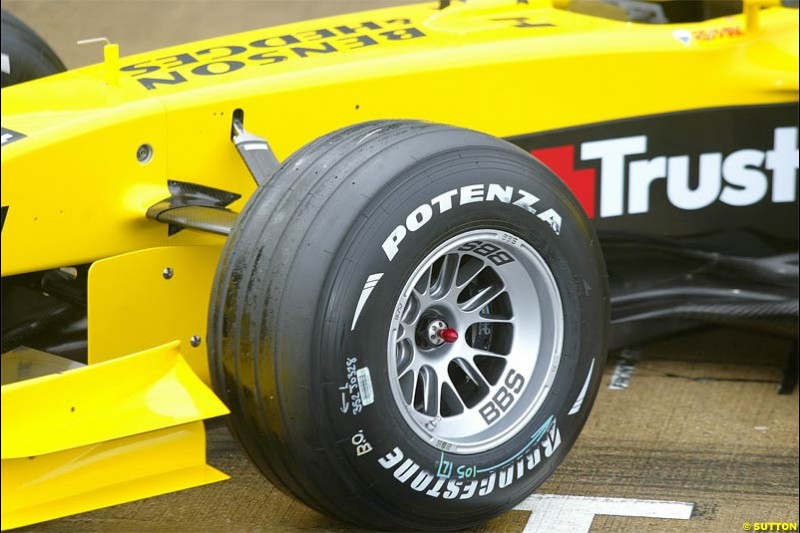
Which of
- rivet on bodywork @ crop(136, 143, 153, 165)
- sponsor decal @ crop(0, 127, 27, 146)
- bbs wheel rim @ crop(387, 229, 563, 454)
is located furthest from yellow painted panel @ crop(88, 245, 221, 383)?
bbs wheel rim @ crop(387, 229, 563, 454)

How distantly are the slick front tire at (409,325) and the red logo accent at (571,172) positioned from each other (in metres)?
0.80

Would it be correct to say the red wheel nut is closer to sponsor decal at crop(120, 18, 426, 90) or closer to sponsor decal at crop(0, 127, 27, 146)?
sponsor decal at crop(120, 18, 426, 90)

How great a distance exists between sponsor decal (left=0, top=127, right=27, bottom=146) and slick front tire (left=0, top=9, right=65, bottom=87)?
177 centimetres

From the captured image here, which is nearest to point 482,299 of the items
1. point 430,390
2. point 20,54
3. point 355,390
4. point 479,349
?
point 479,349

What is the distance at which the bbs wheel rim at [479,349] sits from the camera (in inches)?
124

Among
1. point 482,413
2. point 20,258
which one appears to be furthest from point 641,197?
point 20,258

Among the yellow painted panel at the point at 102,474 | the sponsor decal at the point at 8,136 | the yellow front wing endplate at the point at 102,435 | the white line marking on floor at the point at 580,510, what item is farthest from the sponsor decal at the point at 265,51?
the white line marking on floor at the point at 580,510

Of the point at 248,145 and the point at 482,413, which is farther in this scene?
the point at 248,145

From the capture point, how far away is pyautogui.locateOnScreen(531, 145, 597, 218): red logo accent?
13.3ft

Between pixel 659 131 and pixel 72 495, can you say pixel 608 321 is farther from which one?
pixel 72 495

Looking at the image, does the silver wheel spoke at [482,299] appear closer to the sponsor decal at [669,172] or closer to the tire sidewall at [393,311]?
the tire sidewall at [393,311]

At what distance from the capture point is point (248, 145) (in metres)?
3.42

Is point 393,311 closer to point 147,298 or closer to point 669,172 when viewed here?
point 147,298

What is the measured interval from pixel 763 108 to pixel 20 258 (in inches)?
100
